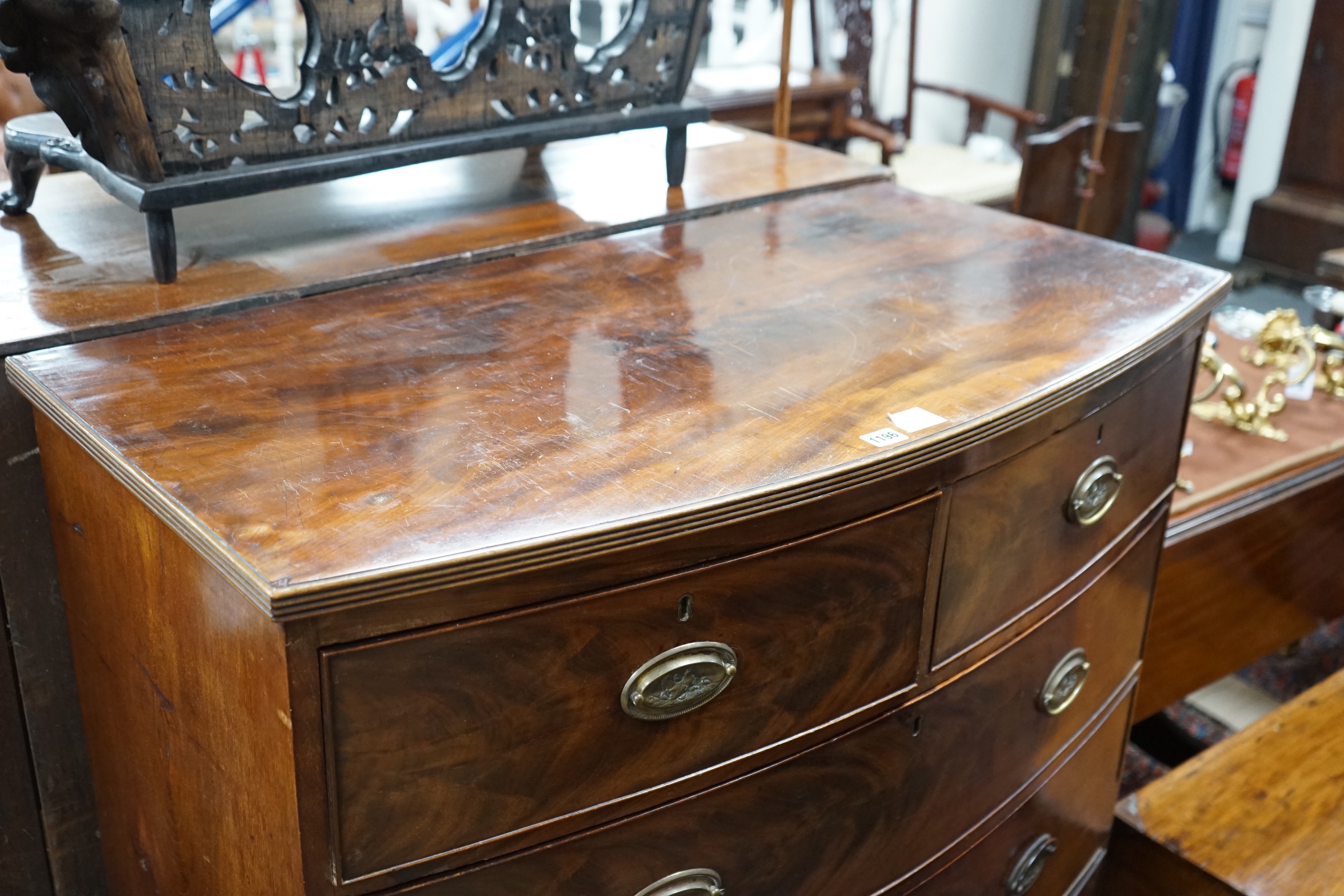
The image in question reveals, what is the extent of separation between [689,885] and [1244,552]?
45.3 inches

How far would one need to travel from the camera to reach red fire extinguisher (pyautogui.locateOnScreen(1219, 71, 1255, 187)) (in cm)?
439

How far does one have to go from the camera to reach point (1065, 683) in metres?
1.13

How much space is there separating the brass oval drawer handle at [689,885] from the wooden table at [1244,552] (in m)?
0.93

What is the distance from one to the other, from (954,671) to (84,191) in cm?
91

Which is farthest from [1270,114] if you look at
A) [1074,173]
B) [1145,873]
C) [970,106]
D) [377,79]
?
[377,79]

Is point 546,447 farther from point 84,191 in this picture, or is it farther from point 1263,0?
point 1263,0

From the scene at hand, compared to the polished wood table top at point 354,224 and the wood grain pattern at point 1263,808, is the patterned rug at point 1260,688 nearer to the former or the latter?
the wood grain pattern at point 1263,808

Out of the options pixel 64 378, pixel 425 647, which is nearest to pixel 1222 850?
pixel 425 647

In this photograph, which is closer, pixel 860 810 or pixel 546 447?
pixel 546 447

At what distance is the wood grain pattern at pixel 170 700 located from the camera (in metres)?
0.71

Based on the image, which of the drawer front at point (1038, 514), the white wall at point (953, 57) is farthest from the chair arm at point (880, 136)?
the drawer front at point (1038, 514)

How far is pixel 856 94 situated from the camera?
360 cm

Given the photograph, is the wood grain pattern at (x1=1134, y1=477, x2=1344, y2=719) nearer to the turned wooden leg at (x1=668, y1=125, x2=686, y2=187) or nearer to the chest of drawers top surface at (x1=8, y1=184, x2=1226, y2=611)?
the chest of drawers top surface at (x1=8, y1=184, x2=1226, y2=611)

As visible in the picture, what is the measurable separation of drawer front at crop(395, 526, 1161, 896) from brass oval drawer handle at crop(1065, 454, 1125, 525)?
0.31 feet
